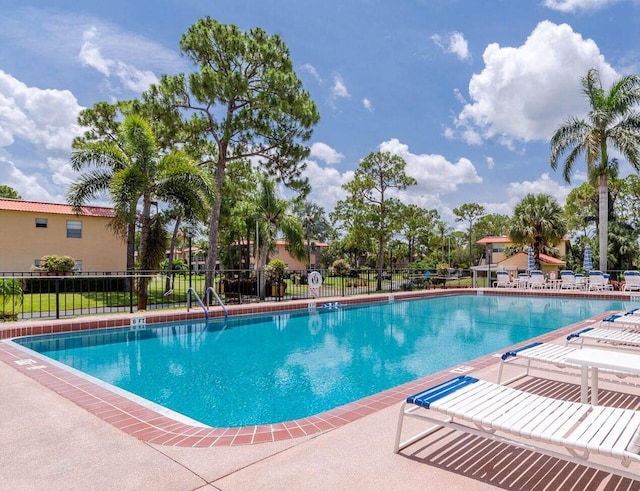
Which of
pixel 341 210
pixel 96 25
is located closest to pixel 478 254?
pixel 341 210

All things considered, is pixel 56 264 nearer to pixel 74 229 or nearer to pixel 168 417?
pixel 74 229

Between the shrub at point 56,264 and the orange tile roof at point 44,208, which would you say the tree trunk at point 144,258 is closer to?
the shrub at point 56,264

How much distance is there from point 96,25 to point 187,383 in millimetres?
10849

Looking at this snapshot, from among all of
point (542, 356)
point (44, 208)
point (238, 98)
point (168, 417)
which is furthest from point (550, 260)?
point (168, 417)

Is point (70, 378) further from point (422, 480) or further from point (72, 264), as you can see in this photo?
point (72, 264)

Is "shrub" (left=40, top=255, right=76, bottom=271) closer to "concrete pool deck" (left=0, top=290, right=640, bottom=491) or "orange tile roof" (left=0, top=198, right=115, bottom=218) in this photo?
"orange tile roof" (left=0, top=198, right=115, bottom=218)

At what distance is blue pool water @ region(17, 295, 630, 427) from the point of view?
525 cm

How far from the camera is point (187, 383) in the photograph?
232 inches

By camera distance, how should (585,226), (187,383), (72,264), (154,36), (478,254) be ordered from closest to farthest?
(187,383), (154,36), (72,264), (585,226), (478,254)

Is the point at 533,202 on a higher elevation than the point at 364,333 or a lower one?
higher

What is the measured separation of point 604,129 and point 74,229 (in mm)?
26743

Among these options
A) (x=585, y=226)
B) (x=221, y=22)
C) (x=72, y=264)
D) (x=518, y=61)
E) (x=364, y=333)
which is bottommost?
(x=364, y=333)

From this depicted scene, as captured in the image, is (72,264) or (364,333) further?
(72,264)

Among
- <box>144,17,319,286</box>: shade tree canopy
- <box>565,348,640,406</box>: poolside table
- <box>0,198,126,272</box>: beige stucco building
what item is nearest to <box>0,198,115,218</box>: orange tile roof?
<box>0,198,126,272</box>: beige stucco building
